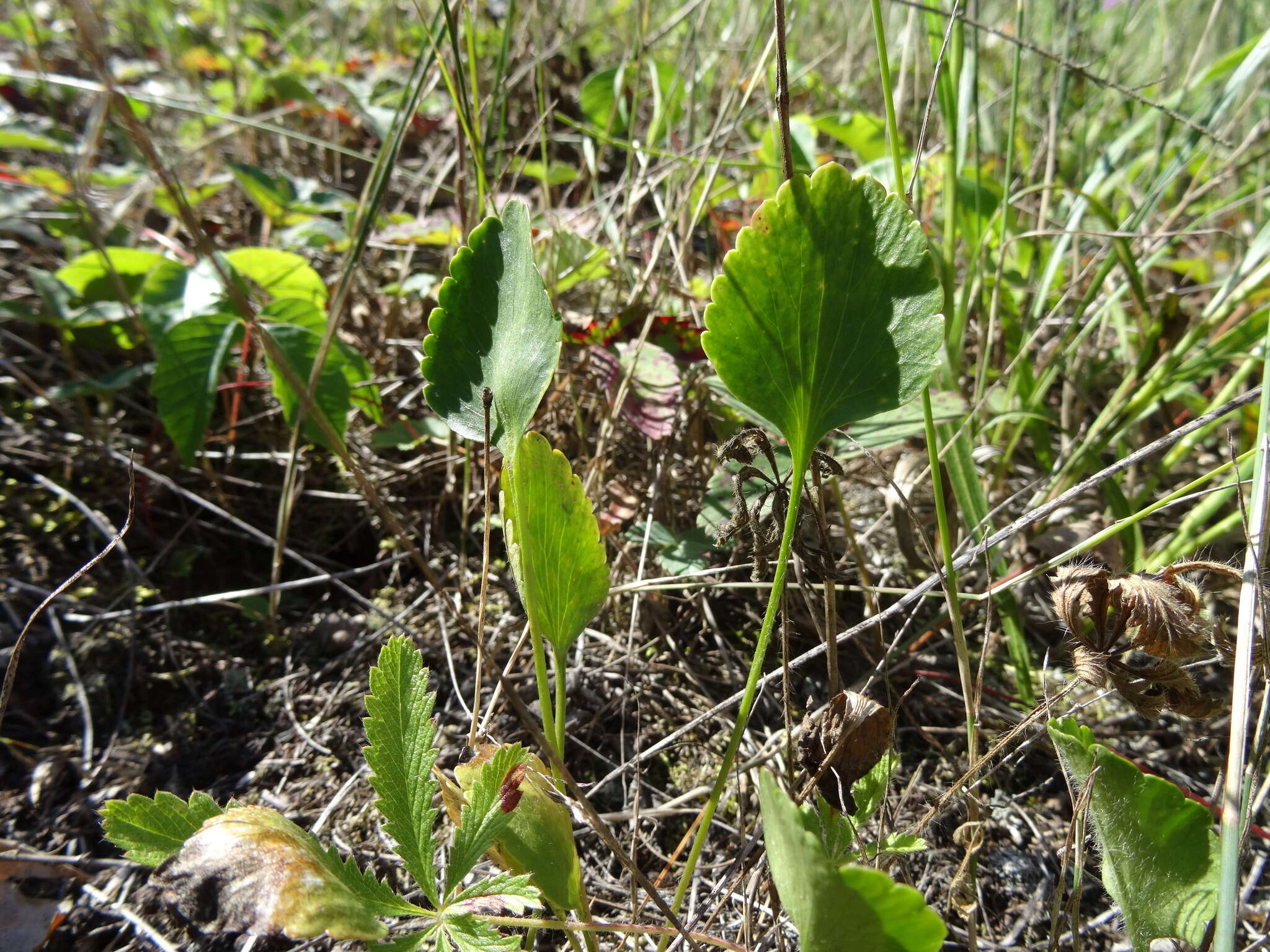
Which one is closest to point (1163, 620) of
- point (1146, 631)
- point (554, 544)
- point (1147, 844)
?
point (1146, 631)

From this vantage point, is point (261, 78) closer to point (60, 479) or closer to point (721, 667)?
point (60, 479)

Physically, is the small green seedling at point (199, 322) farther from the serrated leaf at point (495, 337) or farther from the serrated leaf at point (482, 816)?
the serrated leaf at point (482, 816)

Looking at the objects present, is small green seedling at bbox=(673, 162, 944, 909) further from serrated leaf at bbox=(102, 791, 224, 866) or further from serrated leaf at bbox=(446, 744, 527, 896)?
serrated leaf at bbox=(102, 791, 224, 866)

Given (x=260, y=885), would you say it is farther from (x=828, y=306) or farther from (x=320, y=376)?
(x=320, y=376)

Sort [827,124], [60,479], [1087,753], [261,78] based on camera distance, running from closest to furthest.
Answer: [1087,753] → [60,479] → [827,124] → [261,78]

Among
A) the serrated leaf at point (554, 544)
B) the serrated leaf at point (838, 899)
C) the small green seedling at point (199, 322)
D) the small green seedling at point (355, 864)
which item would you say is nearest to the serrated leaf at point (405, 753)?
the small green seedling at point (355, 864)

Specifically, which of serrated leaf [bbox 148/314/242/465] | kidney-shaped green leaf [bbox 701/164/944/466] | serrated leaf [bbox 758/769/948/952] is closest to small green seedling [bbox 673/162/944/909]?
kidney-shaped green leaf [bbox 701/164/944/466]

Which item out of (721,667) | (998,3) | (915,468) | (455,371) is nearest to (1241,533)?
(915,468)
